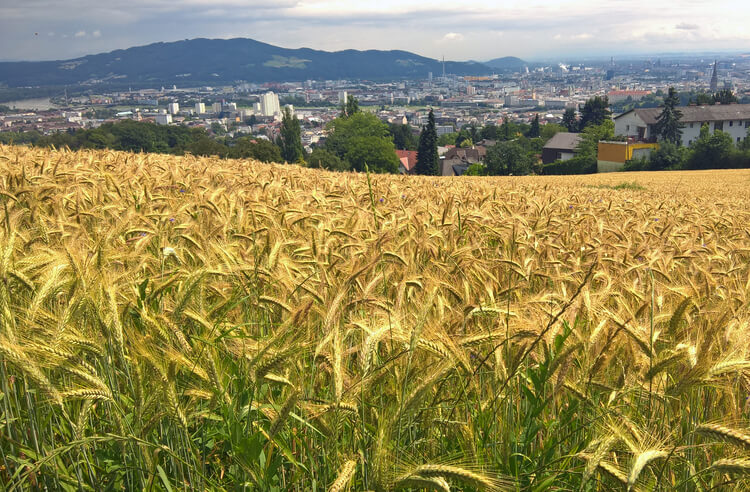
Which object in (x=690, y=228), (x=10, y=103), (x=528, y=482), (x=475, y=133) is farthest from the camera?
(x=10, y=103)

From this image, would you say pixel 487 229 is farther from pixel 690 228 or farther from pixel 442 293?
pixel 690 228

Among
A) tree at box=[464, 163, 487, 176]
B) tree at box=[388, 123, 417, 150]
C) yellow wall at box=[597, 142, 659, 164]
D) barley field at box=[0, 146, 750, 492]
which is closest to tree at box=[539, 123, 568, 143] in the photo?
tree at box=[388, 123, 417, 150]

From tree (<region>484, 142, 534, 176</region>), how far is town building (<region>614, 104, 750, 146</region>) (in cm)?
2509

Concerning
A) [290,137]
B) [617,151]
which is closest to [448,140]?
[290,137]

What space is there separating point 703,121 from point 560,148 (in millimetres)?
23887

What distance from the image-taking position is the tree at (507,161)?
8262cm

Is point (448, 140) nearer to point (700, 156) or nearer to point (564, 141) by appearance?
point (564, 141)

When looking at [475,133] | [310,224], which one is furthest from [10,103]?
[310,224]

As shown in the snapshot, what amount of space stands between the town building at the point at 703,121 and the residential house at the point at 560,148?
1176 centimetres

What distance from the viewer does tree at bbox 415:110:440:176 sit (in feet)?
290

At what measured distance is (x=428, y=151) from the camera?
90.9 m

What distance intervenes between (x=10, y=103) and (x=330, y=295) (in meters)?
238

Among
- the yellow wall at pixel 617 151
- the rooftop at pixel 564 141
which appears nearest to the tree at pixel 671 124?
the yellow wall at pixel 617 151

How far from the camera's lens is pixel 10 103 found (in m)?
194
